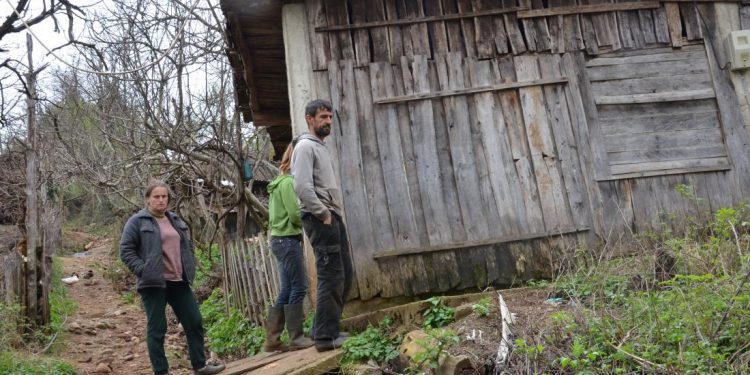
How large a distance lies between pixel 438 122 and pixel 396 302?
5.48 feet

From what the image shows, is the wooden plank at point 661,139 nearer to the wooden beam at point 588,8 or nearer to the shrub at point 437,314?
the wooden beam at point 588,8

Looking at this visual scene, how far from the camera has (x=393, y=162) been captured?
5.79 m

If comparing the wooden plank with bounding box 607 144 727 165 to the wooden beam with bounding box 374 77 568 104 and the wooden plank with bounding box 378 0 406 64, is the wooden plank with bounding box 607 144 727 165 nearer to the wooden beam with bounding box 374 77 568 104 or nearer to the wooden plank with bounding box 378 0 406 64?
the wooden beam with bounding box 374 77 568 104

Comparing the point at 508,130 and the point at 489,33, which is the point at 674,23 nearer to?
the point at 489,33

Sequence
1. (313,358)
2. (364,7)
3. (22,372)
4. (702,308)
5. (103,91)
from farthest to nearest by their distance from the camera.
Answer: (103,91), (22,372), (364,7), (313,358), (702,308)

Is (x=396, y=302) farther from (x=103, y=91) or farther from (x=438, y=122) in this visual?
(x=103, y=91)

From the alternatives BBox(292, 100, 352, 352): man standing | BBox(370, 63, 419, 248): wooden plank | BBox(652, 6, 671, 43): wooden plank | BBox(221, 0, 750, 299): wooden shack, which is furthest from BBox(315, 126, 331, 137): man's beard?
BBox(652, 6, 671, 43): wooden plank

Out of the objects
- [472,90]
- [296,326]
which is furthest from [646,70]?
[296,326]

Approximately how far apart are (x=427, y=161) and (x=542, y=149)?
108 cm

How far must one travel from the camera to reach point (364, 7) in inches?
241

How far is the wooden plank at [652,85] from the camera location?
613cm

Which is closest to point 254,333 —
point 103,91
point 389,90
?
point 389,90

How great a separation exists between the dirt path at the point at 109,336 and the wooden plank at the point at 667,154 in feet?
15.9

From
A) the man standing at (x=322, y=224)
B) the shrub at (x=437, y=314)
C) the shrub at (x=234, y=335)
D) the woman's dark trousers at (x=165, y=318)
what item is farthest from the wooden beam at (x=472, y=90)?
the shrub at (x=234, y=335)
